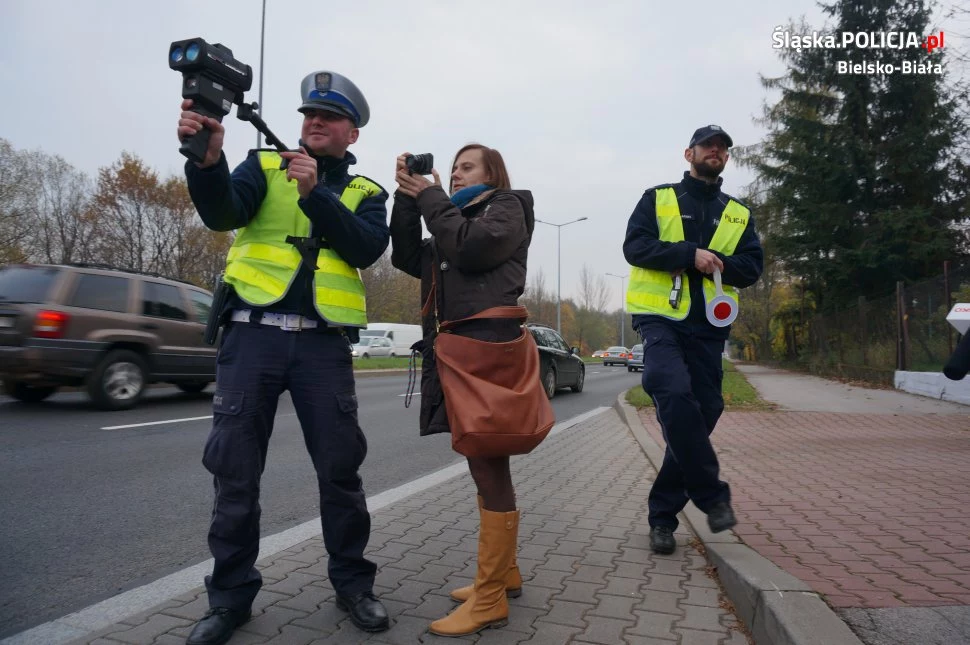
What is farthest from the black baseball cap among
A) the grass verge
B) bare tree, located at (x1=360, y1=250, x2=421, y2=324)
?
bare tree, located at (x1=360, y1=250, x2=421, y2=324)

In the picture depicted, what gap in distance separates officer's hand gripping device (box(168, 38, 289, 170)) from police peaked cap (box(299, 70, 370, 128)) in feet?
1.23

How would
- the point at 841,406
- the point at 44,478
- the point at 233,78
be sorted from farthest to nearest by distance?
the point at 841,406
the point at 44,478
the point at 233,78

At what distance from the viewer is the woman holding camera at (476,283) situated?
263cm

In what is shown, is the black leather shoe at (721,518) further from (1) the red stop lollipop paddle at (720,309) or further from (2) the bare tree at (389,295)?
(2) the bare tree at (389,295)

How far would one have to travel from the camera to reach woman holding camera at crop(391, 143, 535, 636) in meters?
2.63

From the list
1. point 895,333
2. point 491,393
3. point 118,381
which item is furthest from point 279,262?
point 895,333

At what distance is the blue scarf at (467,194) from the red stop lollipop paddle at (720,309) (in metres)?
1.33

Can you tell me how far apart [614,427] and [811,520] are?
19.8ft

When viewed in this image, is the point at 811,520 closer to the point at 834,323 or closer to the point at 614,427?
the point at 614,427

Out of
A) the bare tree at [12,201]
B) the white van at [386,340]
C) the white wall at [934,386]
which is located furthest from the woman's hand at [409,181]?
the bare tree at [12,201]

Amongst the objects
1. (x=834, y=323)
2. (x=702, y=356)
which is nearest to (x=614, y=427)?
(x=702, y=356)

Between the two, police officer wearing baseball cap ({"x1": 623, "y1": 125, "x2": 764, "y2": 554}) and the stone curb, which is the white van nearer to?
police officer wearing baseball cap ({"x1": 623, "y1": 125, "x2": 764, "y2": 554})

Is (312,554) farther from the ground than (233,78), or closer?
closer

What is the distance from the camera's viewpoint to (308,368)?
105 inches
